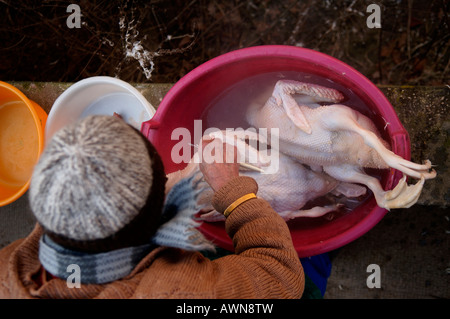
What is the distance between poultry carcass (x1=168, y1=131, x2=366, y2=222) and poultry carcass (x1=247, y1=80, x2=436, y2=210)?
0.04 m

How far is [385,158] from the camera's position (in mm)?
855

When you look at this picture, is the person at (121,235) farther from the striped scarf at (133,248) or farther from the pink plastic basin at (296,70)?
the pink plastic basin at (296,70)

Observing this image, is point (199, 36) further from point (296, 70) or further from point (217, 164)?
point (217, 164)

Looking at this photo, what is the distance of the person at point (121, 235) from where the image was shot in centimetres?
48

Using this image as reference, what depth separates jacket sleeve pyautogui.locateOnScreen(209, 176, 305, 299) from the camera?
0.64 metres

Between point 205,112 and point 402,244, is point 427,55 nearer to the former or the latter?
point 402,244

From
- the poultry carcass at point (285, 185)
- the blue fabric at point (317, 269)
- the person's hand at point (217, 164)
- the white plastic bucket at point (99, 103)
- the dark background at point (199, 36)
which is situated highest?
the dark background at point (199, 36)

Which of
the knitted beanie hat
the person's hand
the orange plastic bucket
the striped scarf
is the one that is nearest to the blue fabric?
the person's hand

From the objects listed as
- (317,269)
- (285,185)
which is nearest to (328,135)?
(285,185)

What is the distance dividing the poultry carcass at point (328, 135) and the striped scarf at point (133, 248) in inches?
18.9

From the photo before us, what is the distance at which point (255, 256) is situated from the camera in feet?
2.26

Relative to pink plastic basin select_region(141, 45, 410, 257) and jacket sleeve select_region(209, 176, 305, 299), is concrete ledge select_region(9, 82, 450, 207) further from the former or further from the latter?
jacket sleeve select_region(209, 176, 305, 299)

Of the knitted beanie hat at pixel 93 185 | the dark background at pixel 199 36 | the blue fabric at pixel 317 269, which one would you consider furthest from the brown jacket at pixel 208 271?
the dark background at pixel 199 36
